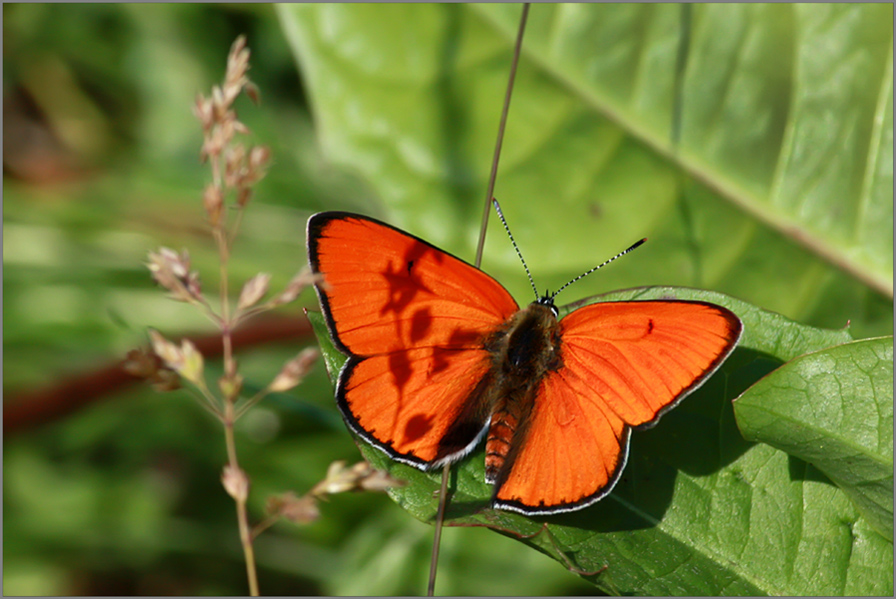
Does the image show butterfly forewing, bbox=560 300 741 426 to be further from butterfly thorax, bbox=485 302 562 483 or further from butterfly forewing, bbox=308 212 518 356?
butterfly forewing, bbox=308 212 518 356

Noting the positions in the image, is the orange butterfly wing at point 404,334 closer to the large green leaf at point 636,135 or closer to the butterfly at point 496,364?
the butterfly at point 496,364

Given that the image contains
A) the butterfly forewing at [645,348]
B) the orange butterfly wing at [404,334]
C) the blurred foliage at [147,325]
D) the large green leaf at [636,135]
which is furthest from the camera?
the blurred foliage at [147,325]

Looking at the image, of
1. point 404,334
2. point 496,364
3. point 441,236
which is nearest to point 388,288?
point 404,334

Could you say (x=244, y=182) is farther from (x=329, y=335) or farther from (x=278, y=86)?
(x=278, y=86)

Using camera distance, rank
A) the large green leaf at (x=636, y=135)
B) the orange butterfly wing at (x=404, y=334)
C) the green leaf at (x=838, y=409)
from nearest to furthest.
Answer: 1. the green leaf at (x=838, y=409)
2. the orange butterfly wing at (x=404, y=334)
3. the large green leaf at (x=636, y=135)

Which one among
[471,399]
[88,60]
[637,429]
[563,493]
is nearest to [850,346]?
[637,429]

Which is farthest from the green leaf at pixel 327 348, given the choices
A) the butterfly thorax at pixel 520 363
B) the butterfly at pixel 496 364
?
the butterfly thorax at pixel 520 363

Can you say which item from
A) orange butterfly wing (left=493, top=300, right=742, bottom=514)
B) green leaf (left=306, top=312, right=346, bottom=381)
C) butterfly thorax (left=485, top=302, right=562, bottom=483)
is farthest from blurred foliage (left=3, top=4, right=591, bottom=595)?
orange butterfly wing (left=493, top=300, right=742, bottom=514)

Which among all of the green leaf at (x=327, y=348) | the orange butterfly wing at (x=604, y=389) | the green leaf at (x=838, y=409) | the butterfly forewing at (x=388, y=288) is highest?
the butterfly forewing at (x=388, y=288)
